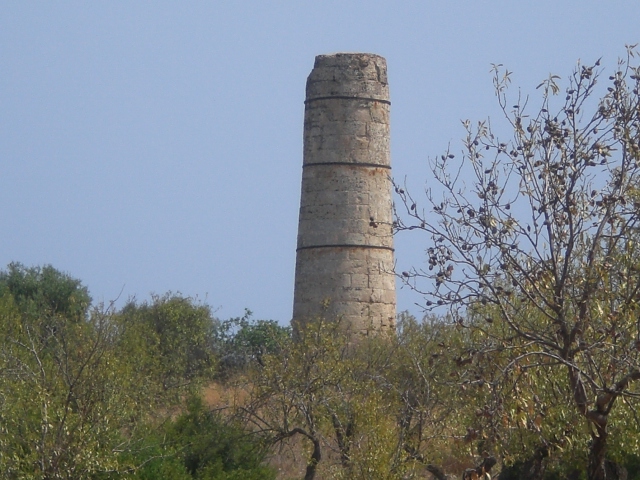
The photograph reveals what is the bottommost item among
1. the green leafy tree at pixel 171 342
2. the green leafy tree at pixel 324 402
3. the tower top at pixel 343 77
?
the green leafy tree at pixel 324 402

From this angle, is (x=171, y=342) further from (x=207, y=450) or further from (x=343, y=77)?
(x=207, y=450)

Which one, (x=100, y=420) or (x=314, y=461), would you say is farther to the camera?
(x=314, y=461)

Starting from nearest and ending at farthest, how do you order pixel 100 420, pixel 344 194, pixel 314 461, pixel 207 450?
1. pixel 100 420
2. pixel 314 461
3. pixel 207 450
4. pixel 344 194

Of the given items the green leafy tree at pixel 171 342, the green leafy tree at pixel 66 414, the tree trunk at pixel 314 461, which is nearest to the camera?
the green leafy tree at pixel 66 414

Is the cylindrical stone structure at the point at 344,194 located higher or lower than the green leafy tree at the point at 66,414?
higher

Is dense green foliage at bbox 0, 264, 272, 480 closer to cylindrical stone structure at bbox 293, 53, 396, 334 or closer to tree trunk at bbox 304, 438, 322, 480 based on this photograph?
tree trunk at bbox 304, 438, 322, 480

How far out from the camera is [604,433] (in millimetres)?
6730

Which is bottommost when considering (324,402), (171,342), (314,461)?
(314,461)

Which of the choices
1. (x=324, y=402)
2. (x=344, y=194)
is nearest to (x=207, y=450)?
(x=324, y=402)

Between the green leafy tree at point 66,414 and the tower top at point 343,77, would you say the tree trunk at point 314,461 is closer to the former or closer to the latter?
the green leafy tree at point 66,414

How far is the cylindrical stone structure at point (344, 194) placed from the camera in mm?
16312

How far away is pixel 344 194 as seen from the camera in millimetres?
16297

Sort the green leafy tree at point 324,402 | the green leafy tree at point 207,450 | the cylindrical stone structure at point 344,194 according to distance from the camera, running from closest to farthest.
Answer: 1. the green leafy tree at point 324,402
2. the green leafy tree at point 207,450
3. the cylindrical stone structure at point 344,194

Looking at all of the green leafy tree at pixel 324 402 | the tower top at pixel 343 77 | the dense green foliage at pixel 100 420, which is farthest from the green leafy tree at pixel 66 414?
the tower top at pixel 343 77
